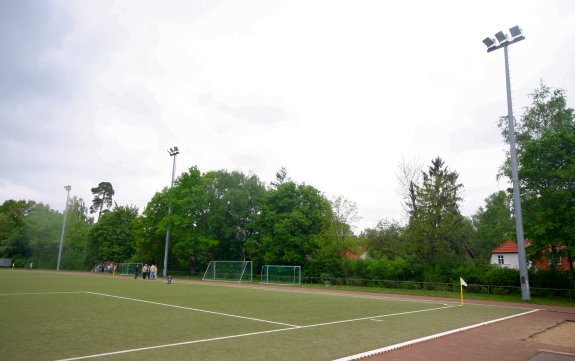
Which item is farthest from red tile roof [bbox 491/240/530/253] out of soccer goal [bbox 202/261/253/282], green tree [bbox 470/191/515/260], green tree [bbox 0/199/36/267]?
green tree [bbox 0/199/36/267]

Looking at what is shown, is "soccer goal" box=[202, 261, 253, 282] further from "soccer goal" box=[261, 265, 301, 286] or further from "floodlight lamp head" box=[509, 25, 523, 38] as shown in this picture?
"floodlight lamp head" box=[509, 25, 523, 38]

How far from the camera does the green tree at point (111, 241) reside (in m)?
65.9

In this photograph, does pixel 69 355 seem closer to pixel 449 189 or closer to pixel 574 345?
pixel 574 345

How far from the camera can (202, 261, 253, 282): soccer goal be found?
40.7m

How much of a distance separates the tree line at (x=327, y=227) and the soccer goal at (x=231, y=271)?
148 inches

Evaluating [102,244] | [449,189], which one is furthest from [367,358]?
[102,244]

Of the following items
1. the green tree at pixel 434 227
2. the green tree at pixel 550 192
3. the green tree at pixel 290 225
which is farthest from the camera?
the green tree at pixel 290 225

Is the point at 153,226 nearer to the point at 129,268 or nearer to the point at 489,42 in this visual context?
the point at 129,268

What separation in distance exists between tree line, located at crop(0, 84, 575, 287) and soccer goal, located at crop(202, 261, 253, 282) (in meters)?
3.77

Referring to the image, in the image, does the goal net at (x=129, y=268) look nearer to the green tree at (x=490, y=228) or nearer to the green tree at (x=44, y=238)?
the green tree at (x=44, y=238)

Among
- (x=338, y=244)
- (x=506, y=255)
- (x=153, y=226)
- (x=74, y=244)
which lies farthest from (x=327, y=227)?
Result: (x=74, y=244)

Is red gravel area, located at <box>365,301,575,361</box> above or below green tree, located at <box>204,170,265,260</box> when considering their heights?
below

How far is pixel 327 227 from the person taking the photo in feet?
127

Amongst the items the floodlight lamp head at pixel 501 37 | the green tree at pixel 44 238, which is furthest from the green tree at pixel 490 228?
the green tree at pixel 44 238
